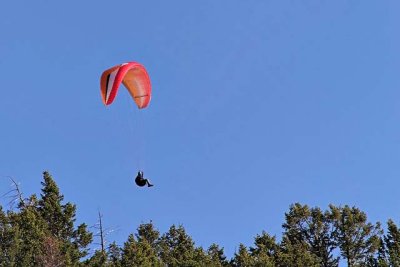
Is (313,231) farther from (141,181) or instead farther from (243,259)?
(141,181)

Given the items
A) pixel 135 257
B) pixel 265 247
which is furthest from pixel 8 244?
pixel 265 247

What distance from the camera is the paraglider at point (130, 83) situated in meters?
27.2

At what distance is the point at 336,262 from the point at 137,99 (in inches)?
1379

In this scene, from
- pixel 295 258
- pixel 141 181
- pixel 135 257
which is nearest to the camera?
pixel 141 181

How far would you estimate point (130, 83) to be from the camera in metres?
30.8

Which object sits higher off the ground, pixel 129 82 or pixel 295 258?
pixel 129 82

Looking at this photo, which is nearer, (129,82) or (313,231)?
(129,82)

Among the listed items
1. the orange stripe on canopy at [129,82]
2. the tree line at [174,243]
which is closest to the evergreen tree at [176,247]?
the tree line at [174,243]

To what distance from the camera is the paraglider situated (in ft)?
89.4

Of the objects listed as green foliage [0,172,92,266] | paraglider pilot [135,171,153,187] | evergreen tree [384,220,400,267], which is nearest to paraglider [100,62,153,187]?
paraglider pilot [135,171,153,187]

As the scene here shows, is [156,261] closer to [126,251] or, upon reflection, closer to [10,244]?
[126,251]

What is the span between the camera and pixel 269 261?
4775 cm

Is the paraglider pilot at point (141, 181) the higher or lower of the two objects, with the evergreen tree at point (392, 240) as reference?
lower

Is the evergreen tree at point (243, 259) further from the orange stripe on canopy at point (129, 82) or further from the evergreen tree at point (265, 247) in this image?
the orange stripe on canopy at point (129, 82)
